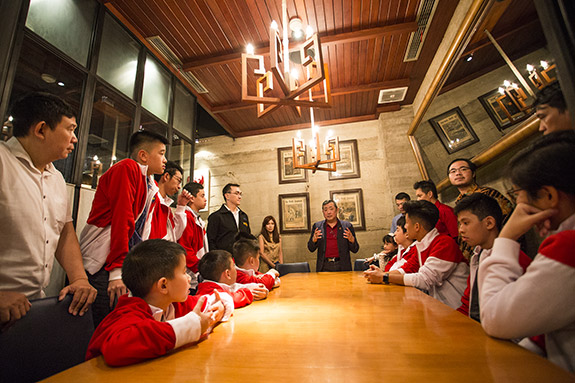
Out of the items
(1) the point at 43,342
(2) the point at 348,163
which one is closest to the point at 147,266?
(1) the point at 43,342

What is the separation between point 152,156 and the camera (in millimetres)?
2131

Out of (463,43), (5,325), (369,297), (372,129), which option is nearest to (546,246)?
(369,297)

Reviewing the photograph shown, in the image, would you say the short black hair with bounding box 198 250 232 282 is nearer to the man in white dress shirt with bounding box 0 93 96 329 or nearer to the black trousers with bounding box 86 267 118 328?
the black trousers with bounding box 86 267 118 328

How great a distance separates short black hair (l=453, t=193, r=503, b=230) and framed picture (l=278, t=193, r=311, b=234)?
14.3 feet

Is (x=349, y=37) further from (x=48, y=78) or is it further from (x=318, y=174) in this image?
(x=48, y=78)

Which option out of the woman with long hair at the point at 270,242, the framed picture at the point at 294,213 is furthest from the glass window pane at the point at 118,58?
the framed picture at the point at 294,213

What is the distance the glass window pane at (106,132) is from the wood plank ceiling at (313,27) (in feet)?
3.45

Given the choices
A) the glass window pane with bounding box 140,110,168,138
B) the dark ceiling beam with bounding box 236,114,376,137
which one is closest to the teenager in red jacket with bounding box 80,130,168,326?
the glass window pane with bounding box 140,110,168,138

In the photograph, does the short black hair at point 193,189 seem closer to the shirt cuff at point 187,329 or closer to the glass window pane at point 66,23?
the glass window pane at point 66,23

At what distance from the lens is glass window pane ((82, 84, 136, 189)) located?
9.70ft

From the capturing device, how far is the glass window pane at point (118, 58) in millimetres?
3186

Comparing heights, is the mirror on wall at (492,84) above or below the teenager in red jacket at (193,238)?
above

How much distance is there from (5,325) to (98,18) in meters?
3.64

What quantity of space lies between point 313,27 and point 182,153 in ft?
9.56
